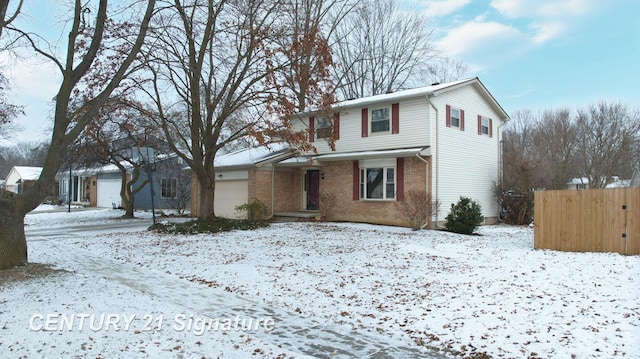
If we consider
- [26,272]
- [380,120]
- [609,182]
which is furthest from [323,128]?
[609,182]

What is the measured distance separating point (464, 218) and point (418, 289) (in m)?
9.52

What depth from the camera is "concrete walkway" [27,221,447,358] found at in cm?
494

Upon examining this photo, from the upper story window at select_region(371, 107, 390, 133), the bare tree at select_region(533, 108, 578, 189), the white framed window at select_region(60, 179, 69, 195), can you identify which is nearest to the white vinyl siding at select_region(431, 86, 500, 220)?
the upper story window at select_region(371, 107, 390, 133)

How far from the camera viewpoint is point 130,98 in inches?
Result: 702

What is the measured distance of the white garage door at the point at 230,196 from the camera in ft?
69.7

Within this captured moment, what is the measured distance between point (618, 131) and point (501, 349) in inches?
1319

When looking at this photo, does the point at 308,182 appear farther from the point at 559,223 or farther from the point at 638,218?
the point at 638,218

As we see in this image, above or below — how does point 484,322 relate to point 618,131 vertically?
Result: below

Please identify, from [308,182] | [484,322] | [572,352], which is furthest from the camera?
[308,182]

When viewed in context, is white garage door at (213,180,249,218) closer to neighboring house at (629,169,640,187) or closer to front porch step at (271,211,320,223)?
front porch step at (271,211,320,223)

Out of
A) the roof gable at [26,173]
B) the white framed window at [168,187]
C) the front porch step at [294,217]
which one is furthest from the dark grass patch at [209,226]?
the roof gable at [26,173]

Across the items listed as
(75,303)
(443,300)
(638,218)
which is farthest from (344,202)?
(75,303)

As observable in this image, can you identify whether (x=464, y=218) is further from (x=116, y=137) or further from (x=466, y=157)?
(x=116, y=137)

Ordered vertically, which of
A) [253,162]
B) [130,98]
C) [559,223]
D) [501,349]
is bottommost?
[501,349]
